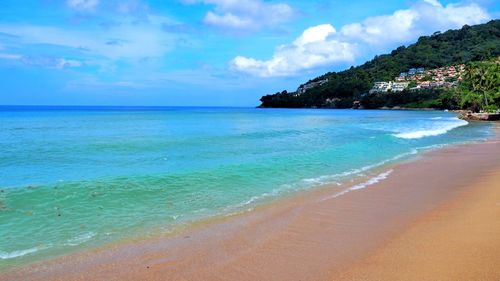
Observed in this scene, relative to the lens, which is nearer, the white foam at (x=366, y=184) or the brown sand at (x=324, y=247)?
the brown sand at (x=324, y=247)

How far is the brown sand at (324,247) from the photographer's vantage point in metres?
5.63

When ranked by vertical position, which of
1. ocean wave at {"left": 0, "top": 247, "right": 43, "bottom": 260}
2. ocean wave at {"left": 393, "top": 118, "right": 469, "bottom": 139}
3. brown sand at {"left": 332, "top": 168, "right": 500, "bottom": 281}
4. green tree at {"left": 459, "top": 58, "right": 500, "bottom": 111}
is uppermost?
green tree at {"left": 459, "top": 58, "right": 500, "bottom": 111}

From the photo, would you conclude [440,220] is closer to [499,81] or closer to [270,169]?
[270,169]

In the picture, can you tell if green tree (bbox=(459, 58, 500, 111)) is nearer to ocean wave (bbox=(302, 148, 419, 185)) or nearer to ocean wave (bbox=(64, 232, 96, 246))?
ocean wave (bbox=(302, 148, 419, 185))

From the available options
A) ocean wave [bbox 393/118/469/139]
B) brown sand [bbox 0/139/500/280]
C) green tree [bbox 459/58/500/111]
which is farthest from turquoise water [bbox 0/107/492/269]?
green tree [bbox 459/58/500/111]

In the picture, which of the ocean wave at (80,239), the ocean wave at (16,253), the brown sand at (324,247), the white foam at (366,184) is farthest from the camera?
the white foam at (366,184)

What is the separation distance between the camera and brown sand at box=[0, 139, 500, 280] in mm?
5633

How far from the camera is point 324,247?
264 inches

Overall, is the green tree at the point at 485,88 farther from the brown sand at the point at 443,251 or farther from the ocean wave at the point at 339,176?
the brown sand at the point at 443,251

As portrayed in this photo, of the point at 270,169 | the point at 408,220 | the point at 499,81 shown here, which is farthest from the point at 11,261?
the point at 499,81

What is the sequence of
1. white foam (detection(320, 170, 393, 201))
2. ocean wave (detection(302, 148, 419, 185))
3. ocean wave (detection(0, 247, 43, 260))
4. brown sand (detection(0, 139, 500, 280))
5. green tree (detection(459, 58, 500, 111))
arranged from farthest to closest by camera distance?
green tree (detection(459, 58, 500, 111))
ocean wave (detection(302, 148, 419, 185))
white foam (detection(320, 170, 393, 201))
ocean wave (detection(0, 247, 43, 260))
brown sand (detection(0, 139, 500, 280))

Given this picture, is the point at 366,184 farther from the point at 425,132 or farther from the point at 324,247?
the point at 425,132

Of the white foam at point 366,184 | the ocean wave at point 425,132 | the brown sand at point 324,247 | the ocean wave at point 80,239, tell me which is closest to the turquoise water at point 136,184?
the ocean wave at point 80,239

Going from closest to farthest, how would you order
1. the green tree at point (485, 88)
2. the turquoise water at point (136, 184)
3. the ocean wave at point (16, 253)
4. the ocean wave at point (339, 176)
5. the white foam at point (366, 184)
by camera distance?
the ocean wave at point (16, 253)
the turquoise water at point (136, 184)
the white foam at point (366, 184)
the ocean wave at point (339, 176)
the green tree at point (485, 88)
